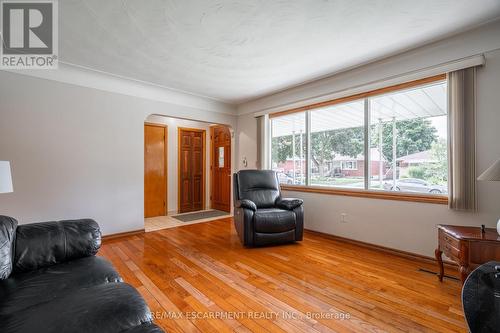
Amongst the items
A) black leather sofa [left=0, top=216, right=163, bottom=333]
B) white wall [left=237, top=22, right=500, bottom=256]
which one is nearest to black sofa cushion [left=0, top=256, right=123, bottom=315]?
black leather sofa [left=0, top=216, right=163, bottom=333]

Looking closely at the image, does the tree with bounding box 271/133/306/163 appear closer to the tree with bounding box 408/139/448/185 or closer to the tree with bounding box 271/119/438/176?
the tree with bounding box 271/119/438/176

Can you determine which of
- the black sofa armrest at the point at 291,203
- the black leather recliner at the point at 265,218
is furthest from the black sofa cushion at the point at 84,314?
the black sofa armrest at the point at 291,203

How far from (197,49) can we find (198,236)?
2725mm

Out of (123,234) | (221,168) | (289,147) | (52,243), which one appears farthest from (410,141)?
(123,234)

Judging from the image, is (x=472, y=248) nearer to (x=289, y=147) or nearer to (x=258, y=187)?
(x=258, y=187)

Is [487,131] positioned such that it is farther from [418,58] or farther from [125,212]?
[125,212]

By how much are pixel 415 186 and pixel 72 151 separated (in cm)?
461

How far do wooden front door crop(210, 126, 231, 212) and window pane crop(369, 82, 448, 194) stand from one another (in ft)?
11.1

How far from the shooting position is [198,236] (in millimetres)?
3752

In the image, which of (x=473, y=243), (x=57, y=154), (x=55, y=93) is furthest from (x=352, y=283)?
(x=55, y=93)

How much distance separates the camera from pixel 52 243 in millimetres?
1627

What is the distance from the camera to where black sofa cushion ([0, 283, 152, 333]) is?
0.95 meters

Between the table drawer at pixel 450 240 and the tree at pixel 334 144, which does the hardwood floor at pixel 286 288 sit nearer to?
the table drawer at pixel 450 240

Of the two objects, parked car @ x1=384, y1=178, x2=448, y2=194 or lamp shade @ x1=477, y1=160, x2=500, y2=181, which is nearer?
lamp shade @ x1=477, y1=160, x2=500, y2=181
